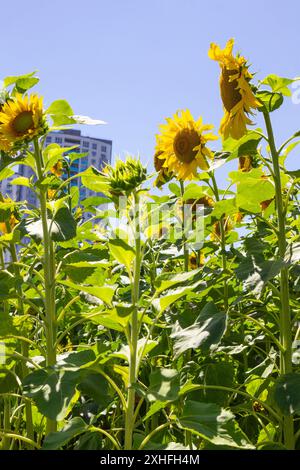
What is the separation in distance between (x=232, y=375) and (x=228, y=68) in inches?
27.2

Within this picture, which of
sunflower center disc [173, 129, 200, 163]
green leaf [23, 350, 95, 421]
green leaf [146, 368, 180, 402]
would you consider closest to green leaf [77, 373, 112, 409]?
green leaf [23, 350, 95, 421]

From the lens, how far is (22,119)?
4.80 ft

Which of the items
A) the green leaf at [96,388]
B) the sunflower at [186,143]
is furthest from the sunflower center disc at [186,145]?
the green leaf at [96,388]

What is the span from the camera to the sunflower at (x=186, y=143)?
1.46 metres

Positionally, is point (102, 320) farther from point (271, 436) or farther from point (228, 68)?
point (228, 68)

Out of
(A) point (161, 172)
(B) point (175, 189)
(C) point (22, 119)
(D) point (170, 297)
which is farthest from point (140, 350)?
(B) point (175, 189)

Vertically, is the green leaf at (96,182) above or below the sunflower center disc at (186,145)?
below

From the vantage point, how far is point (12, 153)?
1.50m

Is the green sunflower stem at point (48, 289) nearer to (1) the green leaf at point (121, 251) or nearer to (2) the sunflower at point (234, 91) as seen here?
(1) the green leaf at point (121, 251)

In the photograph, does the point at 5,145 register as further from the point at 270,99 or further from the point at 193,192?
the point at 270,99

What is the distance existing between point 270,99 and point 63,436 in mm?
804

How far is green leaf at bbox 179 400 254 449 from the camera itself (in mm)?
1009

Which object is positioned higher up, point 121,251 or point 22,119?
point 22,119
